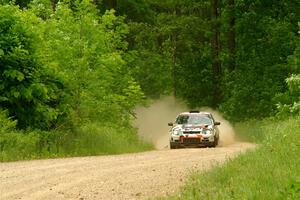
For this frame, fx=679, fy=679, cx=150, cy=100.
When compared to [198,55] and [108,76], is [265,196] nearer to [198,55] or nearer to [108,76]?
→ [108,76]

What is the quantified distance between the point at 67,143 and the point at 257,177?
1232cm

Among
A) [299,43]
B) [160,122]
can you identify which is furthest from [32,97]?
[160,122]

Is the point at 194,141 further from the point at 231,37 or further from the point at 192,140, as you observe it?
the point at 231,37

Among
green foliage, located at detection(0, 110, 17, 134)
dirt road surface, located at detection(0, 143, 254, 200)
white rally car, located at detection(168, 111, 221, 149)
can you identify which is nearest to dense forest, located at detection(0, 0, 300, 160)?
green foliage, located at detection(0, 110, 17, 134)

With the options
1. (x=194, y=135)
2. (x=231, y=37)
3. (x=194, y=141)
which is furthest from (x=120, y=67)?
(x=231, y=37)

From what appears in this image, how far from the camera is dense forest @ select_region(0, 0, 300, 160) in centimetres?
2169

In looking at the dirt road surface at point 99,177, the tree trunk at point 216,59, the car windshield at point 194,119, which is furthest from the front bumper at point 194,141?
the tree trunk at point 216,59

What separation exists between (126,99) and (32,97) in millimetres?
8925

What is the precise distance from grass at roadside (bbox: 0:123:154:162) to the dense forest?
0.15 feet

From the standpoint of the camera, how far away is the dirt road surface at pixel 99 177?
483 inches

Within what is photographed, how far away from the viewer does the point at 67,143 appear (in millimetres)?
22062

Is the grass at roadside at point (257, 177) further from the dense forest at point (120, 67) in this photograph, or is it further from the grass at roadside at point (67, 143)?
the grass at roadside at point (67, 143)

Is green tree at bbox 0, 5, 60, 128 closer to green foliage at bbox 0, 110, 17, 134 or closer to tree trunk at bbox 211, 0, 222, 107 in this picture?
green foliage at bbox 0, 110, 17, 134

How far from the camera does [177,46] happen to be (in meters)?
49.1
